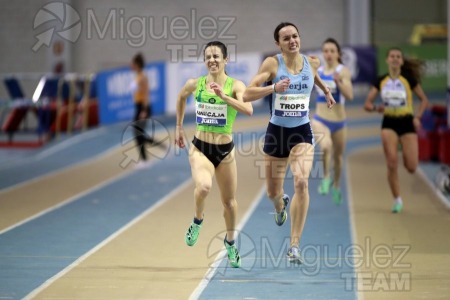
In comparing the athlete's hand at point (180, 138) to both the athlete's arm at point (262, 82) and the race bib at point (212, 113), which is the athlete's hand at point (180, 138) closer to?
the race bib at point (212, 113)

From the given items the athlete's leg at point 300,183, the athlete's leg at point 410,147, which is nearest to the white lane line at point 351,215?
Result: the athlete's leg at point 300,183

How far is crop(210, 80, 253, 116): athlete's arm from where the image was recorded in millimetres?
8438

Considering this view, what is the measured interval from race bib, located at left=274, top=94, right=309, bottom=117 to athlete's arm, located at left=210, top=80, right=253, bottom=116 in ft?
1.49

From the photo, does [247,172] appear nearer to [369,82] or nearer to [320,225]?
[320,225]

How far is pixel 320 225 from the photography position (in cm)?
1181

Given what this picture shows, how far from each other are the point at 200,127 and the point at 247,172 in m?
8.50

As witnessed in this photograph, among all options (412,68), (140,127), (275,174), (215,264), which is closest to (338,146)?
(412,68)

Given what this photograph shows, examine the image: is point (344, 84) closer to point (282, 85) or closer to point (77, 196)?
point (282, 85)

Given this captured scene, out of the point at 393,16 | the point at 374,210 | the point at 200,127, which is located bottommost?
the point at 374,210

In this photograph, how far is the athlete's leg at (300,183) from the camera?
905 cm

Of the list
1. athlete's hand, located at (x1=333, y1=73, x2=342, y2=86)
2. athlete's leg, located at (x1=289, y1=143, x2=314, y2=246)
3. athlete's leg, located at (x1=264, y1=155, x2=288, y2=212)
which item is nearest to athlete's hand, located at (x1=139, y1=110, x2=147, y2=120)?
athlete's hand, located at (x1=333, y1=73, x2=342, y2=86)

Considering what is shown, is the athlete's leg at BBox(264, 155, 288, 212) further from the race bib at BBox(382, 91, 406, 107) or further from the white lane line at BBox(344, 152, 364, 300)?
the race bib at BBox(382, 91, 406, 107)

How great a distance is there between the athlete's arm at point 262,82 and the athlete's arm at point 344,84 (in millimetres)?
3445

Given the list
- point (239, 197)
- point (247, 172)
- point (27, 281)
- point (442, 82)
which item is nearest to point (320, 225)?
point (239, 197)
